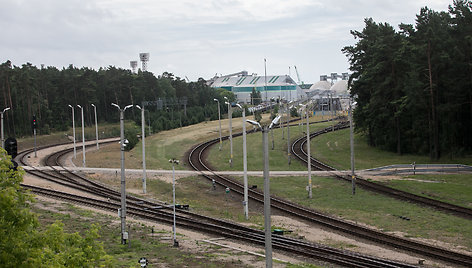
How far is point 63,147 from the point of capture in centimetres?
9162

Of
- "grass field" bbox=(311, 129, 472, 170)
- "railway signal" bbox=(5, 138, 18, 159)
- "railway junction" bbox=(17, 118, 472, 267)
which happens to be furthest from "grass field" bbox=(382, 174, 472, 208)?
"railway signal" bbox=(5, 138, 18, 159)

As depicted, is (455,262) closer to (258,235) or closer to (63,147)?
(258,235)

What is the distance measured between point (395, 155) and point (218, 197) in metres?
32.4

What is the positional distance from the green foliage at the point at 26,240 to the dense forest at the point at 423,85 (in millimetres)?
52429

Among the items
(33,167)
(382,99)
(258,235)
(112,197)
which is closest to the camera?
(258,235)

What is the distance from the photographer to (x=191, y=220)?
3728 centimetres

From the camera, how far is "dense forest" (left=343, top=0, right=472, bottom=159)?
61750 mm

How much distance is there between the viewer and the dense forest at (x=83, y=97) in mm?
105812

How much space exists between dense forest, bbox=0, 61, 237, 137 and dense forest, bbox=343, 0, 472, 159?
46027 mm

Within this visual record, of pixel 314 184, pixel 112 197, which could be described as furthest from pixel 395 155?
pixel 112 197

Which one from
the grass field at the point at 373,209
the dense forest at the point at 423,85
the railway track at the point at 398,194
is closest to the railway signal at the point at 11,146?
the grass field at the point at 373,209

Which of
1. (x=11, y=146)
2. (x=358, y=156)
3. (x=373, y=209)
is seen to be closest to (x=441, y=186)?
(x=373, y=209)

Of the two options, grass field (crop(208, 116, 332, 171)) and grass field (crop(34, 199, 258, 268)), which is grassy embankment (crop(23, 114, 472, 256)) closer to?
grass field (crop(208, 116, 332, 171))

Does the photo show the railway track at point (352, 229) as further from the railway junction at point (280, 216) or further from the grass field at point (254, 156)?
the grass field at point (254, 156)
